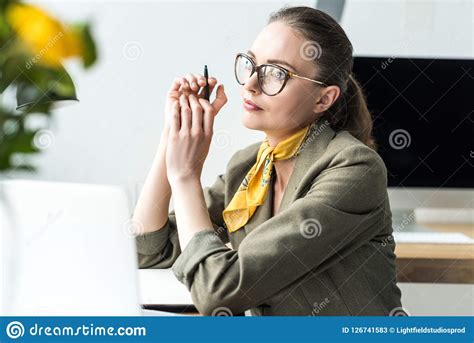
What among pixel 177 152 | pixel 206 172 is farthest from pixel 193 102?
pixel 206 172

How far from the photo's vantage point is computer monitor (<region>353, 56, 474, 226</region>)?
2037 mm

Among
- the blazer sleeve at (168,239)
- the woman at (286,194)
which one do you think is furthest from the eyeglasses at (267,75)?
the blazer sleeve at (168,239)

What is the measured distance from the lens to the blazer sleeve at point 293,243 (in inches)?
37.5

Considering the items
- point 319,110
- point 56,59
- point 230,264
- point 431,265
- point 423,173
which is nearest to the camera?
point 56,59

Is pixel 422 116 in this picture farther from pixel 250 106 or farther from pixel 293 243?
pixel 293 243

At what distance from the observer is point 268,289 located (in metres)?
0.96

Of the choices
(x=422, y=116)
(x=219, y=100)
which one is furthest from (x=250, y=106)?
(x=422, y=116)

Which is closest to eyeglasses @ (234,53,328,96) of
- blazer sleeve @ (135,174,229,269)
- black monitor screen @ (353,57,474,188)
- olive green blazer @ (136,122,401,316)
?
olive green blazer @ (136,122,401,316)

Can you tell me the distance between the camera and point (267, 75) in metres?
1.10

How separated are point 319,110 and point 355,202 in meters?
0.20

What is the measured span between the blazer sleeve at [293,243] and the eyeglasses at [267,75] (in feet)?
0.48

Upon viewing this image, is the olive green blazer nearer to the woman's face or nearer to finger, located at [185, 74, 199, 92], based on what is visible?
the woman's face

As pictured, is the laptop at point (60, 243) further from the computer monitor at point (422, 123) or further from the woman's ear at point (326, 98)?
the computer monitor at point (422, 123)
